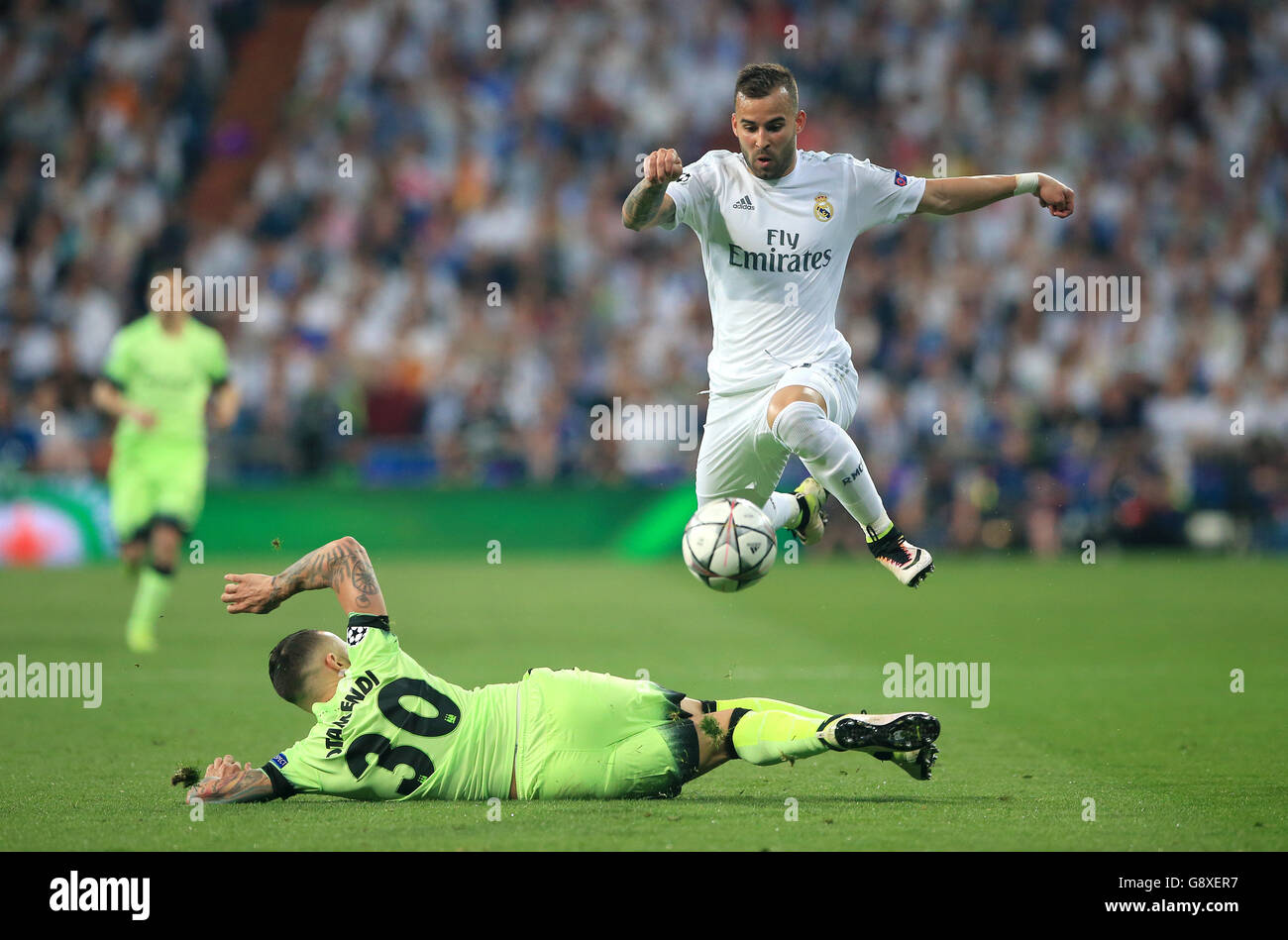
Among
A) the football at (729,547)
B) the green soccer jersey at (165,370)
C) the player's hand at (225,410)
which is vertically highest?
the green soccer jersey at (165,370)

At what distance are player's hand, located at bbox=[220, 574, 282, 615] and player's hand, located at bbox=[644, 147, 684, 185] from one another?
2426 mm

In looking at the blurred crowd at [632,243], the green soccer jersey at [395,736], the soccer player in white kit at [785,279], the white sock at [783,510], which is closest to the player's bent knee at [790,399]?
the soccer player in white kit at [785,279]

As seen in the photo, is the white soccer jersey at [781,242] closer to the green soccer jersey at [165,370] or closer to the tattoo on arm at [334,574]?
the tattoo on arm at [334,574]

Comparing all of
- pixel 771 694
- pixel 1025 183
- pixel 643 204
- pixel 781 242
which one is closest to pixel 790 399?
pixel 781 242

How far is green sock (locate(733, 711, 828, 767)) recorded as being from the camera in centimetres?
679

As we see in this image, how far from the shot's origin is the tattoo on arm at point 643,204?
7.40m

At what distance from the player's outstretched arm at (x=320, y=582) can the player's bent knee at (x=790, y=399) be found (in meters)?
2.21

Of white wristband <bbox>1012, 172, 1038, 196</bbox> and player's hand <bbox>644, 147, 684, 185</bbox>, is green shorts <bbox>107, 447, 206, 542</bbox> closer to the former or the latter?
player's hand <bbox>644, 147, 684, 185</bbox>

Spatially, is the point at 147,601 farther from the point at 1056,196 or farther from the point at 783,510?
the point at 1056,196

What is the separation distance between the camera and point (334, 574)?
6.70 m

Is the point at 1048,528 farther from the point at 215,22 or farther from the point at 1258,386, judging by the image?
the point at 215,22

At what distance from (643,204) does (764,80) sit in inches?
33.6
